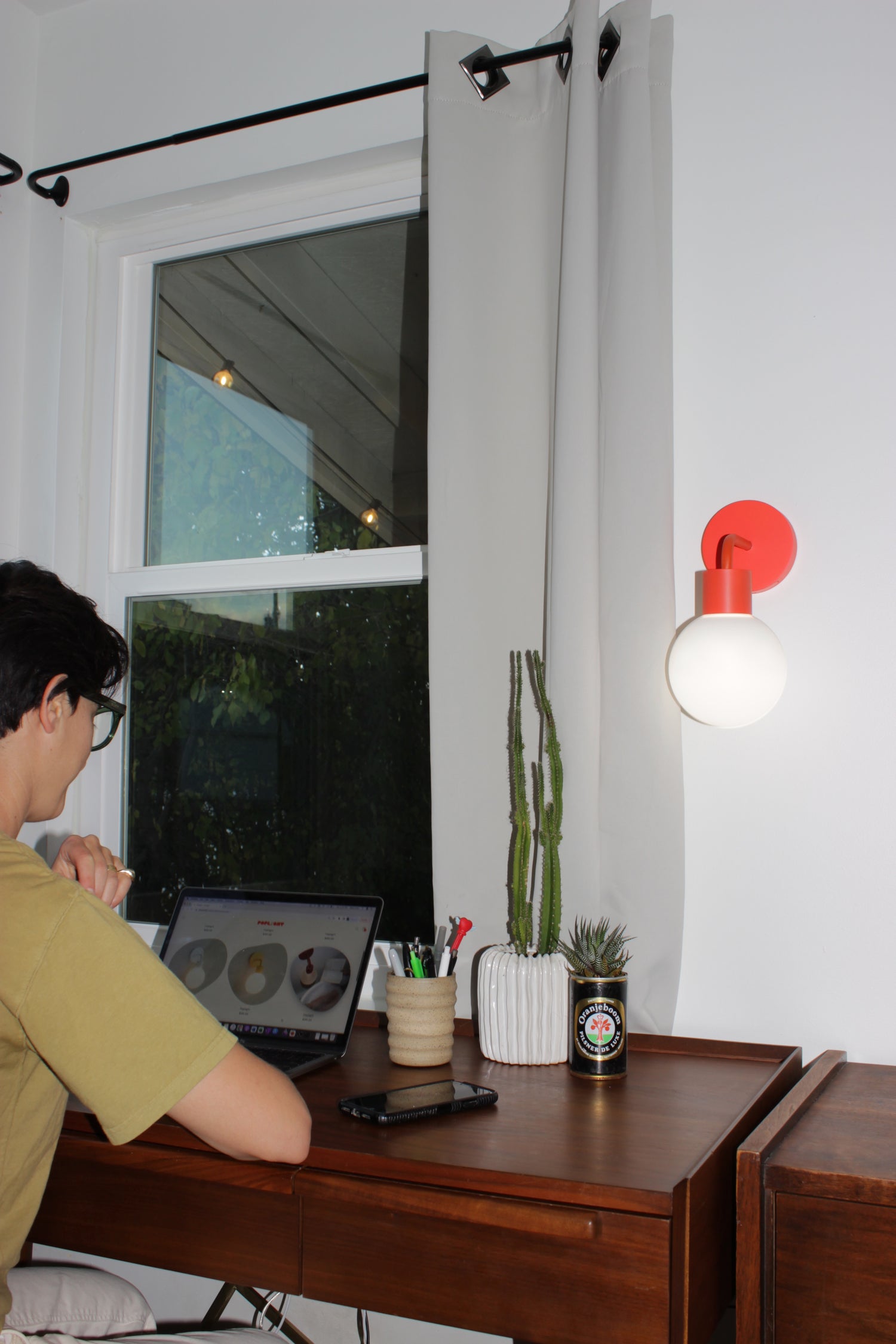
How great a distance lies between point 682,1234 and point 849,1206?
15 cm

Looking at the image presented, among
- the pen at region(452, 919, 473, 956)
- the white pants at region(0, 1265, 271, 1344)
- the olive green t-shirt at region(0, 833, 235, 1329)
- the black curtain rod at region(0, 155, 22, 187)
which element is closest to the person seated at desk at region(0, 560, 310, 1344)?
the olive green t-shirt at region(0, 833, 235, 1329)

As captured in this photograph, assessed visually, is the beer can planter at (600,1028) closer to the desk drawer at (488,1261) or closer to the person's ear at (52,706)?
the desk drawer at (488,1261)

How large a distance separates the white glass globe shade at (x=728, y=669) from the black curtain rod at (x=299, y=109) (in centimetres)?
90

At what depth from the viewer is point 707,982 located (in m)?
1.46

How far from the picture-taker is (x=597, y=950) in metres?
1.33

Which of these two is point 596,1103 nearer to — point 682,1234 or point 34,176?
point 682,1234

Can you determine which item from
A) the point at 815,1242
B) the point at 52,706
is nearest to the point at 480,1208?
the point at 815,1242

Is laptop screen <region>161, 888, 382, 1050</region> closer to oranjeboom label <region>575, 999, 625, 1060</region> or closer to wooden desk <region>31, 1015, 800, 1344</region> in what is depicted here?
wooden desk <region>31, 1015, 800, 1344</region>

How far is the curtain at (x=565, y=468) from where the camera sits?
1.43m

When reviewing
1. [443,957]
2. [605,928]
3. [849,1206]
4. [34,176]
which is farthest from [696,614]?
[34,176]

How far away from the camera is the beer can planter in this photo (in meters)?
1.27

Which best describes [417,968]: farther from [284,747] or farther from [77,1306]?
[284,747]

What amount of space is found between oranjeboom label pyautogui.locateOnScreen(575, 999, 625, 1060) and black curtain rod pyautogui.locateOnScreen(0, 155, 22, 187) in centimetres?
181

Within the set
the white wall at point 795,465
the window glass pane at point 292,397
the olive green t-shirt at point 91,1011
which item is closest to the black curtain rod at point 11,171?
the window glass pane at point 292,397
